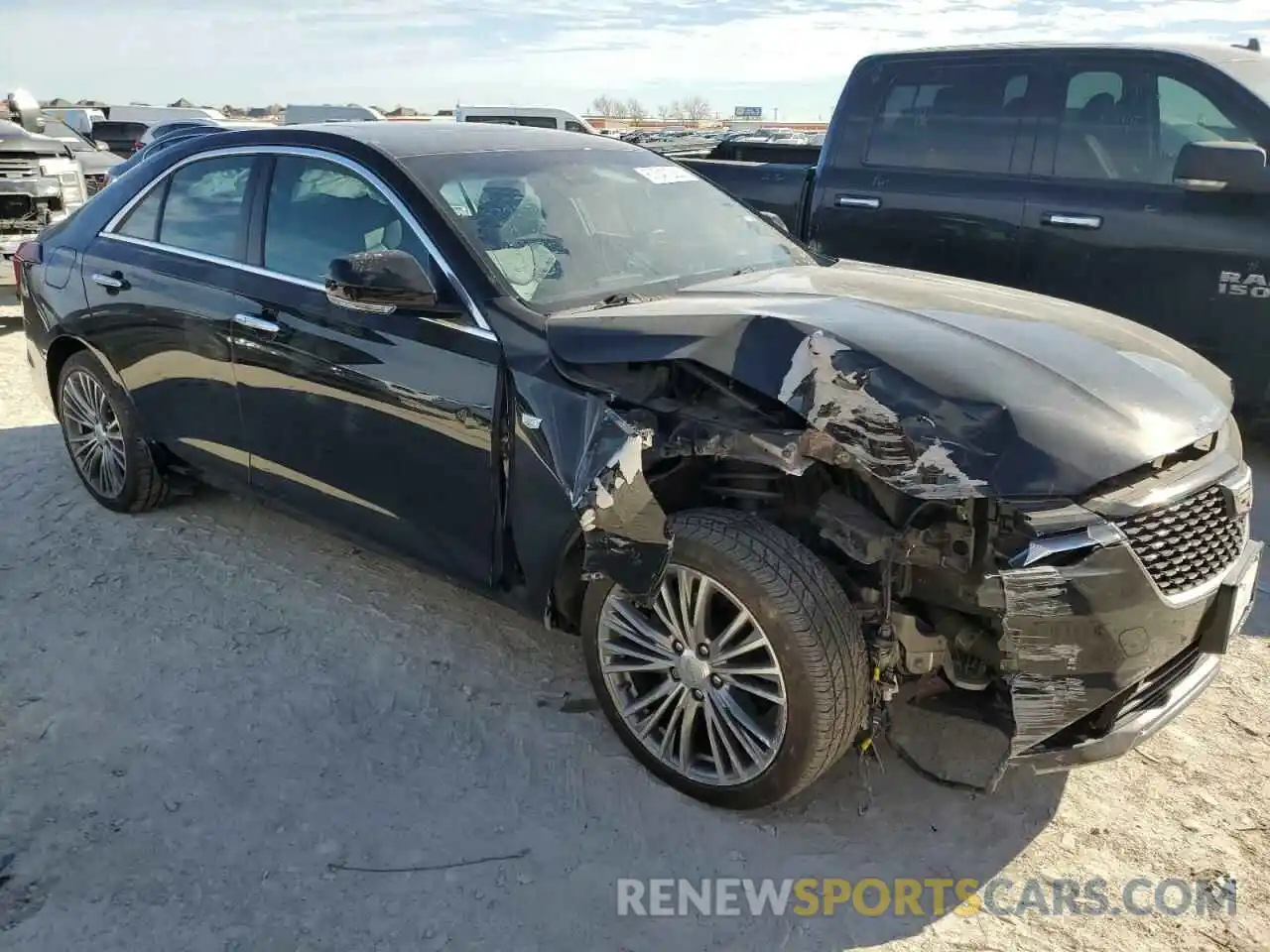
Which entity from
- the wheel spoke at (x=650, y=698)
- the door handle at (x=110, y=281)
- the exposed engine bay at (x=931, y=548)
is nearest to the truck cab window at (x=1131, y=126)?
the exposed engine bay at (x=931, y=548)

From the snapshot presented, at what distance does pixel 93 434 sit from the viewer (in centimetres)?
498

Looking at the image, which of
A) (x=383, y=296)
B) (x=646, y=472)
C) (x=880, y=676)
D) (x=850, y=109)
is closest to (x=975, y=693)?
(x=880, y=676)

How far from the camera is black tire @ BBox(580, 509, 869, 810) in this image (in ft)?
8.85

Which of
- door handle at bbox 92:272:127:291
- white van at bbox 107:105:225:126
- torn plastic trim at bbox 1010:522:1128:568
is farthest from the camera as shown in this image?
white van at bbox 107:105:225:126

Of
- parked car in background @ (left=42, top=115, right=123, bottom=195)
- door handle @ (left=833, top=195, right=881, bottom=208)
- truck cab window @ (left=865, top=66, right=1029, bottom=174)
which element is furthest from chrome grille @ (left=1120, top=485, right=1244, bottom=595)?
parked car in background @ (left=42, top=115, right=123, bottom=195)

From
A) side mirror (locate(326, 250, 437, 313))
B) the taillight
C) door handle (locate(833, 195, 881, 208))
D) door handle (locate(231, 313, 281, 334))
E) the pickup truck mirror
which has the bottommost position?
door handle (locate(231, 313, 281, 334))

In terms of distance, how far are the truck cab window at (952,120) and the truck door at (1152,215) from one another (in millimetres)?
234

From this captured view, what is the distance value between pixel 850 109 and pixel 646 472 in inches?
171

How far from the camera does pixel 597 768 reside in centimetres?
320

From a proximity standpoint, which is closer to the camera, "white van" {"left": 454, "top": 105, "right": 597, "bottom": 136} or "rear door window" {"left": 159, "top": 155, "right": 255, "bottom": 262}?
"rear door window" {"left": 159, "top": 155, "right": 255, "bottom": 262}

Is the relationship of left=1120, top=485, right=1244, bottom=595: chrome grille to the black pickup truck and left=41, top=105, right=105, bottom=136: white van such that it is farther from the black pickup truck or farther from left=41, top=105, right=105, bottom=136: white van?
left=41, top=105, right=105, bottom=136: white van

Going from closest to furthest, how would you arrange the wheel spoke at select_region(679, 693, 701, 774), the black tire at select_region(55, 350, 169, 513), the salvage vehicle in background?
the wheel spoke at select_region(679, 693, 701, 774) → the black tire at select_region(55, 350, 169, 513) → the salvage vehicle in background

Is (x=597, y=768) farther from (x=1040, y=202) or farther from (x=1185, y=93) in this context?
(x=1185, y=93)

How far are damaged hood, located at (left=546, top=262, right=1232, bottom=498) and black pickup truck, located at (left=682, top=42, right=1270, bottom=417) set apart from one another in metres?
2.29
